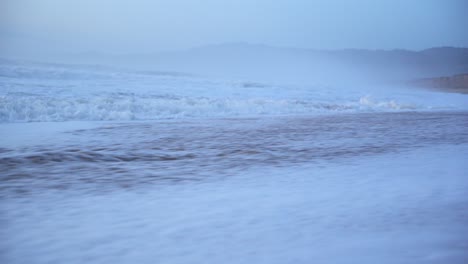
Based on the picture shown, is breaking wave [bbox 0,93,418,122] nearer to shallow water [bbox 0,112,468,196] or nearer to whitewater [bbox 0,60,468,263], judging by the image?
shallow water [bbox 0,112,468,196]

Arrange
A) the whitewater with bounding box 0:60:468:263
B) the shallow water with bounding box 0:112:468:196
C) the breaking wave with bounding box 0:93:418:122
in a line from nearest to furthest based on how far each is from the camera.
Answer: the whitewater with bounding box 0:60:468:263 < the shallow water with bounding box 0:112:468:196 < the breaking wave with bounding box 0:93:418:122

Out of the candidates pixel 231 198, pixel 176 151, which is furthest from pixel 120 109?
pixel 231 198

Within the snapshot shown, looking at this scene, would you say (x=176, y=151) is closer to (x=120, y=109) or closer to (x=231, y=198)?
(x=231, y=198)

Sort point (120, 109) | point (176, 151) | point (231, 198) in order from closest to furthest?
point (231, 198) → point (176, 151) → point (120, 109)

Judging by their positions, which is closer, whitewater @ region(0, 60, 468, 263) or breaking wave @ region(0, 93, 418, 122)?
whitewater @ region(0, 60, 468, 263)

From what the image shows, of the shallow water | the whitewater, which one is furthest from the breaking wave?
the whitewater

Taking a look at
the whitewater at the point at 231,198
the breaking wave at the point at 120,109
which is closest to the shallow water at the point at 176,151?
the whitewater at the point at 231,198

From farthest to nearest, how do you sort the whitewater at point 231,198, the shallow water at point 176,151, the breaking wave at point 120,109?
the breaking wave at point 120,109, the shallow water at point 176,151, the whitewater at point 231,198

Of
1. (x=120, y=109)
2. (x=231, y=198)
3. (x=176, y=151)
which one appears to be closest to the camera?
(x=231, y=198)

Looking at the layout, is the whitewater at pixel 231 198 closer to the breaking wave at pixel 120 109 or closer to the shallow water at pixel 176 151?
the shallow water at pixel 176 151

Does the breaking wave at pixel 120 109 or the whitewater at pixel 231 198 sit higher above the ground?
the breaking wave at pixel 120 109

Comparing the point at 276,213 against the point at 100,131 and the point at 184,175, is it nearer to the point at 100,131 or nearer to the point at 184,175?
the point at 184,175

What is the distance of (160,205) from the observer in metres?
1.87

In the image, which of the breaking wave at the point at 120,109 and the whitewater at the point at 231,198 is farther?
the breaking wave at the point at 120,109
